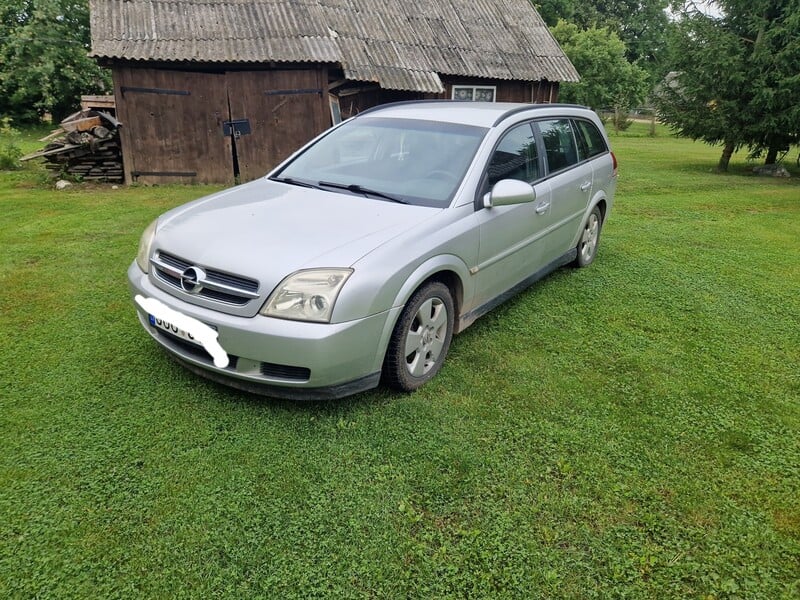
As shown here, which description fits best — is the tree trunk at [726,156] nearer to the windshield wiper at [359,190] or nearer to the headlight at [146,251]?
the windshield wiper at [359,190]

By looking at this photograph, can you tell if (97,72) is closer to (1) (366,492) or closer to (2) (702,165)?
(2) (702,165)

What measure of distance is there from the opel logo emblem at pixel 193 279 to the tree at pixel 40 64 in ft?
78.8

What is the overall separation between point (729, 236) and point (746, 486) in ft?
19.0

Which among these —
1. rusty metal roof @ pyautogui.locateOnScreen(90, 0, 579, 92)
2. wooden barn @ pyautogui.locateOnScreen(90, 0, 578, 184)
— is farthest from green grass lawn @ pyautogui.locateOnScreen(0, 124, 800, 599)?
rusty metal roof @ pyautogui.locateOnScreen(90, 0, 579, 92)

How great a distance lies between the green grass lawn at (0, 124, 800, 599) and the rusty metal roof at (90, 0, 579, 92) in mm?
6962

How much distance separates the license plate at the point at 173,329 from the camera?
2869mm

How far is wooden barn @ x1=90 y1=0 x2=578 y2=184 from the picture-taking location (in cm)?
985

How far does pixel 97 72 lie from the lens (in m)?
23.7

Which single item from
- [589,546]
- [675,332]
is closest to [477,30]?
[675,332]

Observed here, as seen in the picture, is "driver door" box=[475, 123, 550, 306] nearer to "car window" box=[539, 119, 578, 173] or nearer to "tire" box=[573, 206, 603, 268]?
"car window" box=[539, 119, 578, 173]

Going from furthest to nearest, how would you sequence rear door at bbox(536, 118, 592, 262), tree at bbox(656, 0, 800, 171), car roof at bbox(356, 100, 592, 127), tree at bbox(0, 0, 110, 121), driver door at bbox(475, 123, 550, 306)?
tree at bbox(0, 0, 110, 121) → tree at bbox(656, 0, 800, 171) → rear door at bbox(536, 118, 592, 262) → car roof at bbox(356, 100, 592, 127) → driver door at bbox(475, 123, 550, 306)

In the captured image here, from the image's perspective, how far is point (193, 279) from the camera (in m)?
2.86

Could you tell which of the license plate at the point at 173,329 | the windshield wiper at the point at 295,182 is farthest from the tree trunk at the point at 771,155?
the license plate at the point at 173,329

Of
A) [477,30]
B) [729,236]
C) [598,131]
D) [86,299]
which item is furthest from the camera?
[477,30]
